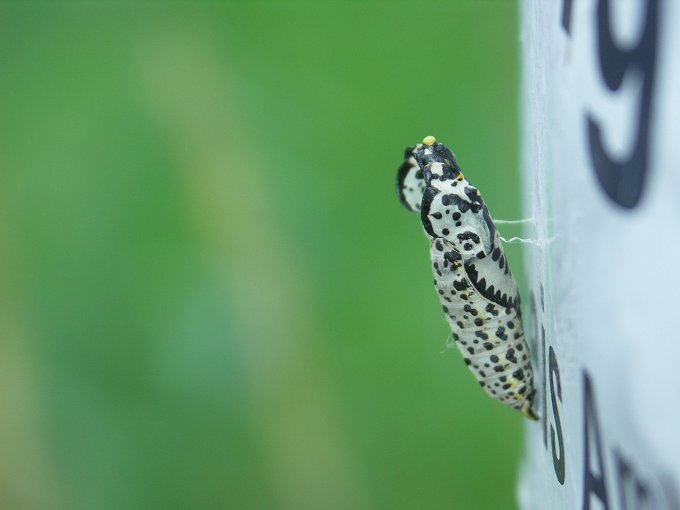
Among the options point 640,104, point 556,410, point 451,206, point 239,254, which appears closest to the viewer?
point 640,104

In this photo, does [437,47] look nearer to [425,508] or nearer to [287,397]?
[287,397]

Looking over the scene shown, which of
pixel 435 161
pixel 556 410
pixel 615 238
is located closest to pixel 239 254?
pixel 435 161

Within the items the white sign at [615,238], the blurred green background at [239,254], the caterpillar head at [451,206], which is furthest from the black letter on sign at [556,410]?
the blurred green background at [239,254]

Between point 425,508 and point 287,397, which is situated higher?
point 287,397

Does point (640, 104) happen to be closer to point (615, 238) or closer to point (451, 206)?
point (615, 238)

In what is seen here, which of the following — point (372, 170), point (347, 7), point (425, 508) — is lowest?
point (425, 508)

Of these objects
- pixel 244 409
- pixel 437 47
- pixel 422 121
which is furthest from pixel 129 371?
pixel 437 47

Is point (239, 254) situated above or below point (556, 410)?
above
